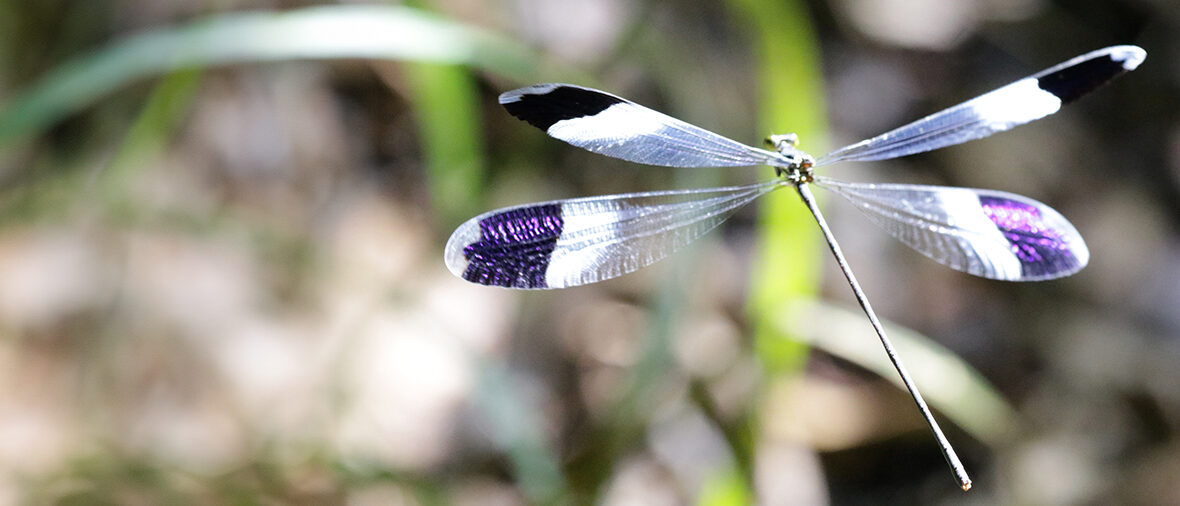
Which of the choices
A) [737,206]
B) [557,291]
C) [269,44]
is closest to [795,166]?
A: [737,206]

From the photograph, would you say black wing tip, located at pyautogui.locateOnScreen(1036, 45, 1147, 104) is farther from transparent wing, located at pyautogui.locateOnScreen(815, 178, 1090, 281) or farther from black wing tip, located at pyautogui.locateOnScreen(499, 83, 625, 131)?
black wing tip, located at pyautogui.locateOnScreen(499, 83, 625, 131)

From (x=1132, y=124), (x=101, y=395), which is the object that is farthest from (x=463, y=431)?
(x=1132, y=124)

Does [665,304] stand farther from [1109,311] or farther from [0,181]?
[0,181]

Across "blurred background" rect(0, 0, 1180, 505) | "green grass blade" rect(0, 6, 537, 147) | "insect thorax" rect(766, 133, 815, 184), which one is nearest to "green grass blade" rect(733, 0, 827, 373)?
"blurred background" rect(0, 0, 1180, 505)

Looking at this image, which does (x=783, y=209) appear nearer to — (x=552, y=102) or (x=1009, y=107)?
(x=1009, y=107)

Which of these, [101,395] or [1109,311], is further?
[1109,311]

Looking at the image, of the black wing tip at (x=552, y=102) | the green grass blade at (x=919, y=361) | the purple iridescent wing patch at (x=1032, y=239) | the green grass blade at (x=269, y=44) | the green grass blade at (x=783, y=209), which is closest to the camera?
the black wing tip at (x=552, y=102)

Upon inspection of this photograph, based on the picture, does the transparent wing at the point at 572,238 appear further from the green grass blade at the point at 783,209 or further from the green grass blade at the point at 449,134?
the green grass blade at the point at 449,134

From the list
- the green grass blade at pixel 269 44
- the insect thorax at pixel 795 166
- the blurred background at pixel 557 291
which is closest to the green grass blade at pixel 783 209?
the blurred background at pixel 557 291

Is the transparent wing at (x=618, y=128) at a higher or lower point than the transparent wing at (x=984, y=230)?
higher
